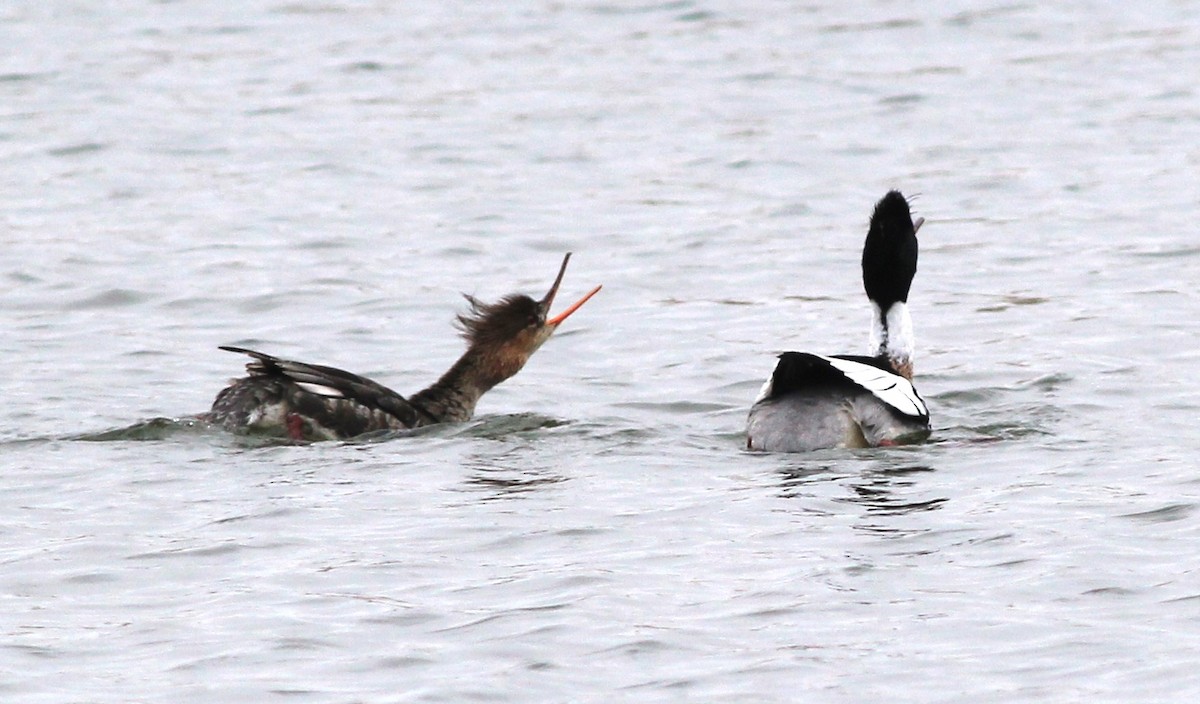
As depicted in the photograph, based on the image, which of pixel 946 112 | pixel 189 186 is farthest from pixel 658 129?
pixel 189 186

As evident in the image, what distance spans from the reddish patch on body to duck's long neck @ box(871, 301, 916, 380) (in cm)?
309

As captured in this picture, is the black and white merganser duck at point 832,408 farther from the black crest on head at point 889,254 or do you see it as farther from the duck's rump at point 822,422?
the black crest on head at point 889,254

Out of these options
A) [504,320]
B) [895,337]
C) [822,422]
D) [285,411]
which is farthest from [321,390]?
[895,337]

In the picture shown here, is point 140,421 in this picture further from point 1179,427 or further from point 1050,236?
point 1050,236

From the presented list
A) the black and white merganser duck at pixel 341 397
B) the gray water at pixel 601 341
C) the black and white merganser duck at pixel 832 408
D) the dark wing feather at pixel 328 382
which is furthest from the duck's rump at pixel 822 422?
the dark wing feather at pixel 328 382

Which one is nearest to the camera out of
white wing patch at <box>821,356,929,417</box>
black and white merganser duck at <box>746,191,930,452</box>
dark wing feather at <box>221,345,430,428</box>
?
black and white merganser duck at <box>746,191,930,452</box>

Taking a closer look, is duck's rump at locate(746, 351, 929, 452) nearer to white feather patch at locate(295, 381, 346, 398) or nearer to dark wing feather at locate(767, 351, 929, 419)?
dark wing feather at locate(767, 351, 929, 419)

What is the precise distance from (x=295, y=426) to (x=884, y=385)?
2.93m

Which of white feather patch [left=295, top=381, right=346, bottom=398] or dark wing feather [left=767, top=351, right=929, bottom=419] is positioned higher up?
white feather patch [left=295, top=381, right=346, bottom=398]

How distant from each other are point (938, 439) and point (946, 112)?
9189mm

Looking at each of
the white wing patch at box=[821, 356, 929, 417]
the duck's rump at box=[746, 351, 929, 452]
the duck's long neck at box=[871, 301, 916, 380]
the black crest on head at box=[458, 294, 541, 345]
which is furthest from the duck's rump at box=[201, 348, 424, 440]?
the duck's long neck at box=[871, 301, 916, 380]

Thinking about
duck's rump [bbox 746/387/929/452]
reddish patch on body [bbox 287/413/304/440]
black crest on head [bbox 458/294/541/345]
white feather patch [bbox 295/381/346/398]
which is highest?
black crest on head [bbox 458/294/541/345]

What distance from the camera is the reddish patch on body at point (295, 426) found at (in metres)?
10.4

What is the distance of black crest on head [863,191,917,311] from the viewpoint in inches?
438
